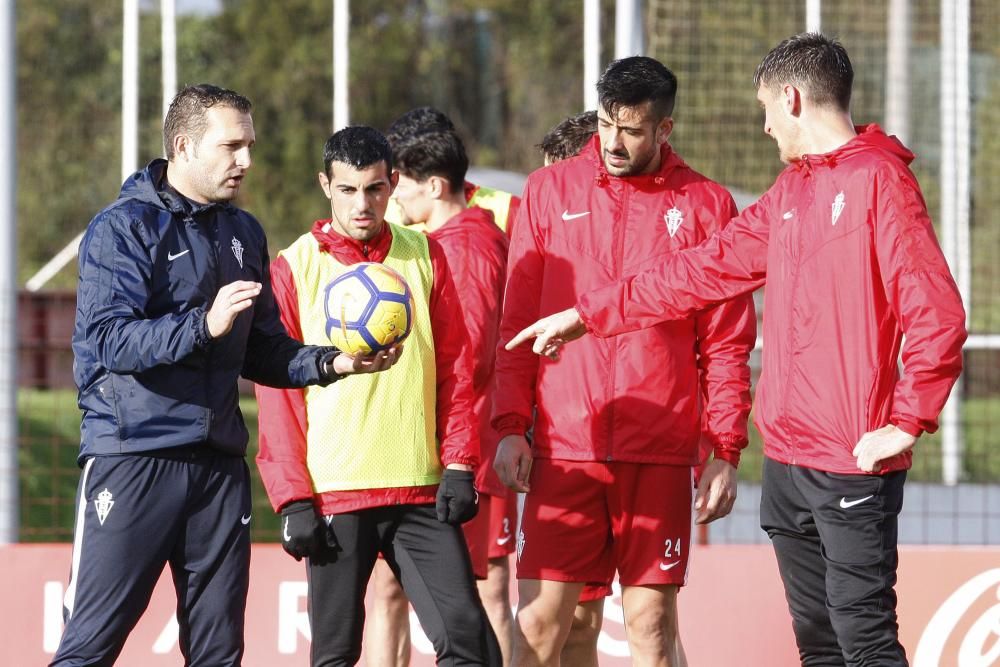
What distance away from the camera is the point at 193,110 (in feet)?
15.1

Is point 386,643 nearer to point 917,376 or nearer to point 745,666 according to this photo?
point 745,666

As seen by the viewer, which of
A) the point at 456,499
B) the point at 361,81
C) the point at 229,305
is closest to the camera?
the point at 229,305

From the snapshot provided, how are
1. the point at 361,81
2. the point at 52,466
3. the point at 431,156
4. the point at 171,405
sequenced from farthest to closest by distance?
the point at 361,81
the point at 52,466
the point at 431,156
the point at 171,405

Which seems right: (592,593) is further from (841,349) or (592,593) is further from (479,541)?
(841,349)

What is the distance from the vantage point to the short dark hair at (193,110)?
459 cm

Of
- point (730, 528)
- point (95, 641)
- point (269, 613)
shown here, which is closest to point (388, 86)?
point (730, 528)

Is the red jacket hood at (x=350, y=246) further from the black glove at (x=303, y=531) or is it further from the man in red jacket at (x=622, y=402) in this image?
the black glove at (x=303, y=531)

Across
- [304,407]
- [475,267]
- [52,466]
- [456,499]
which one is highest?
[475,267]

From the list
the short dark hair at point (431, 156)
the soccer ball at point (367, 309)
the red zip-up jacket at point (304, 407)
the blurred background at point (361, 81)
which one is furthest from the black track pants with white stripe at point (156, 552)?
the blurred background at point (361, 81)

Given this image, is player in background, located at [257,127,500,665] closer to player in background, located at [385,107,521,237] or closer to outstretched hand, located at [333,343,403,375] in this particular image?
→ outstretched hand, located at [333,343,403,375]

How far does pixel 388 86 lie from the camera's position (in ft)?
94.1

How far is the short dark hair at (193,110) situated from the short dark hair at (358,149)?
0.53 metres

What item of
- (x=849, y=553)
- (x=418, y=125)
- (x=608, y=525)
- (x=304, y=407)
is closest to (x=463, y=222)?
(x=418, y=125)

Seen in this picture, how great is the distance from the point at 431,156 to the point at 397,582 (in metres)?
1.73
